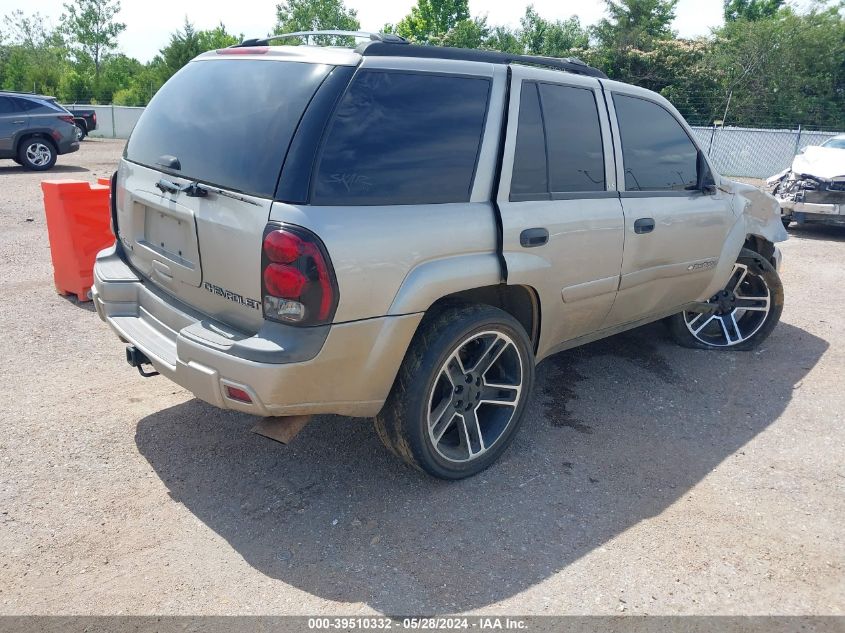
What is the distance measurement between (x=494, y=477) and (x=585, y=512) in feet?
1.64

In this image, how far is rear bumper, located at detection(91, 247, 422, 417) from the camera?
2699 mm

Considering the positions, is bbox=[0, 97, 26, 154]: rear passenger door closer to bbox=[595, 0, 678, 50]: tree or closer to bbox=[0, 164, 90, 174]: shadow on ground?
bbox=[0, 164, 90, 174]: shadow on ground

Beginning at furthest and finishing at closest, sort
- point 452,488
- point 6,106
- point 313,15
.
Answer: point 313,15
point 6,106
point 452,488

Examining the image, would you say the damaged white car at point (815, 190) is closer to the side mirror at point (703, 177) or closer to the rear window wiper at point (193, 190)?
the side mirror at point (703, 177)

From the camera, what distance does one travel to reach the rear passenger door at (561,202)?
3.37 meters

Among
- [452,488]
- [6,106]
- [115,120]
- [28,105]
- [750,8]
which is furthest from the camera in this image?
[750,8]

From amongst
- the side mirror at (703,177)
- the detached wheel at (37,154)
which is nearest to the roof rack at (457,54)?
the side mirror at (703,177)

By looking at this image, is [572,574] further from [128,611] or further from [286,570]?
[128,611]

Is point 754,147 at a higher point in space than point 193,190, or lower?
lower

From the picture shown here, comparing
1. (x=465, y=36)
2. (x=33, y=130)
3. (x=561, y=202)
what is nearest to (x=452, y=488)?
(x=561, y=202)

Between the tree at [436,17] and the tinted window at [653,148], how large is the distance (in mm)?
42197

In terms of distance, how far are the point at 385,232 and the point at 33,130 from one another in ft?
50.1

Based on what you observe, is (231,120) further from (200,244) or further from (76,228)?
(76,228)

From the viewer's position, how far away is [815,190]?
33.7 feet
